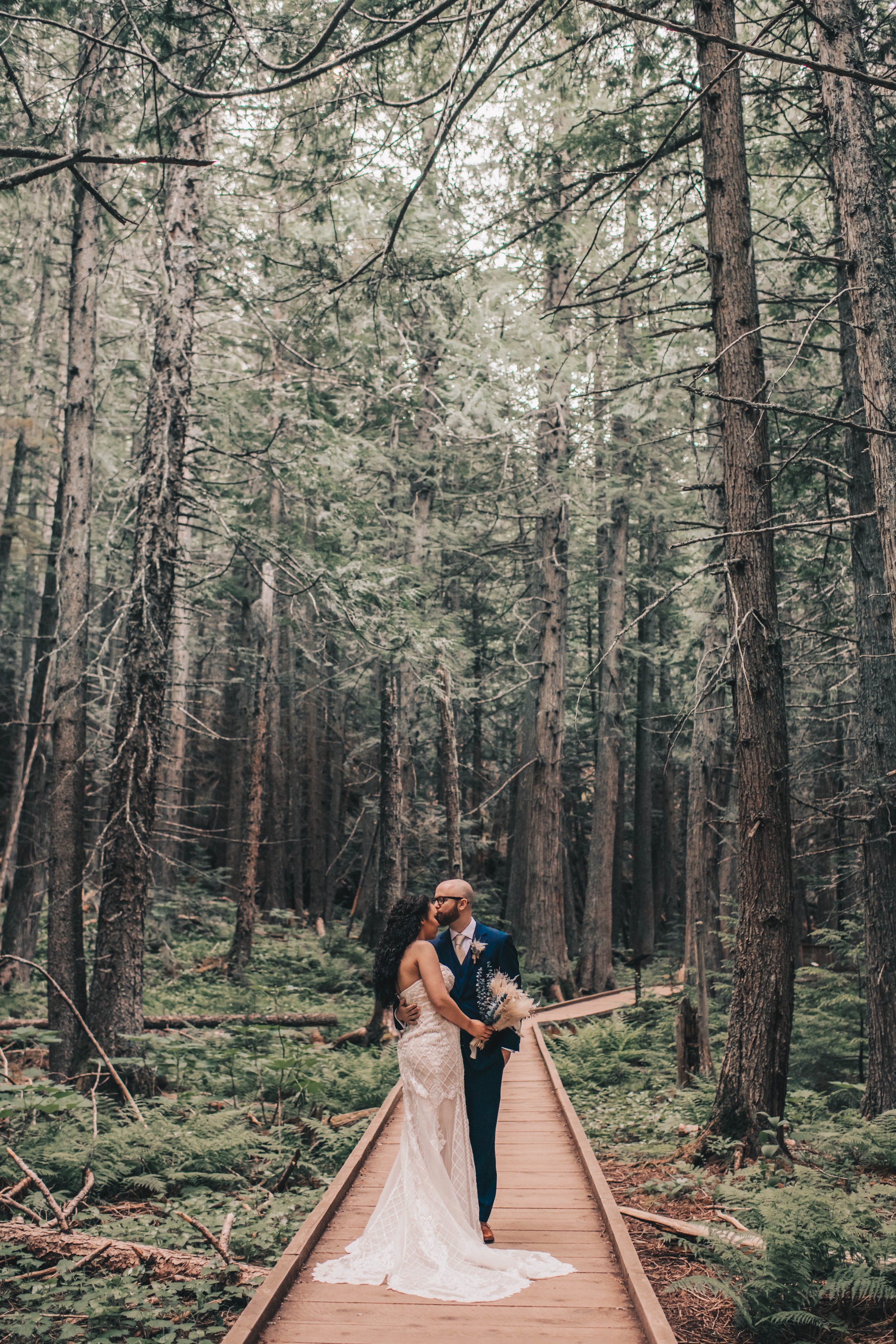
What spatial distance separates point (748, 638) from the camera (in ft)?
22.9

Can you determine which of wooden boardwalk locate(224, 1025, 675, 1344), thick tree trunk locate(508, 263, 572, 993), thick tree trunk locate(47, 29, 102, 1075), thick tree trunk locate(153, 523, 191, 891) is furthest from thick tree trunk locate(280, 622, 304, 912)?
wooden boardwalk locate(224, 1025, 675, 1344)

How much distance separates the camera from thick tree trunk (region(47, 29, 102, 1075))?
962cm

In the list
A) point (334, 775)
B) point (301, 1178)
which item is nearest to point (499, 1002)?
point (301, 1178)

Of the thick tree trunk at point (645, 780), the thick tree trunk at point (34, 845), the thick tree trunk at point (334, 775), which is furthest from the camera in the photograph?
the thick tree trunk at point (334, 775)

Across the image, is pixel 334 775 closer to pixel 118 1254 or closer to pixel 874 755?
pixel 874 755

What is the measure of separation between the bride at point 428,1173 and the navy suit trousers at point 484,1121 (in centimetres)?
14

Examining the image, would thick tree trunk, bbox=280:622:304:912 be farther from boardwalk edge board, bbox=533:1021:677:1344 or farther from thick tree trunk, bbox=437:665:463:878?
boardwalk edge board, bbox=533:1021:677:1344

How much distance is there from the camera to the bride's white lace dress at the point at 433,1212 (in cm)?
398

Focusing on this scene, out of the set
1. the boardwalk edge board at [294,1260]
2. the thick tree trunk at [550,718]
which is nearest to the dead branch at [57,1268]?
the boardwalk edge board at [294,1260]

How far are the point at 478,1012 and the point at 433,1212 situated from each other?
98cm

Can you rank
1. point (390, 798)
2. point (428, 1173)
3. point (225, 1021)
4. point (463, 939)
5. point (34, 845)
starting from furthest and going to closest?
point (390, 798) → point (34, 845) → point (225, 1021) → point (463, 939) → point (428, 1173)

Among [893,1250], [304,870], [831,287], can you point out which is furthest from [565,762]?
[893,1250]

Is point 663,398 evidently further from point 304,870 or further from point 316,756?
point 304,870

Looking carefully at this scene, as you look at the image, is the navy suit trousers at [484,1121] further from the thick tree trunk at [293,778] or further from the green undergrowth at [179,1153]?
the thick tree trunk at [293,778]
